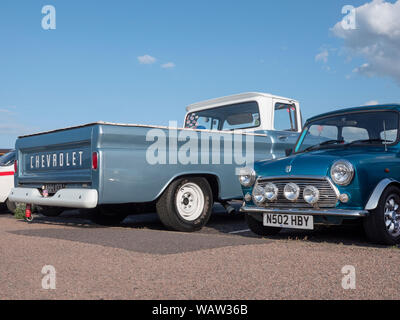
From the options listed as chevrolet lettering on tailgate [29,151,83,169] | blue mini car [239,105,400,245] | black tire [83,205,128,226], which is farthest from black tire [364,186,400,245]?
black tire [83,205,128,226]

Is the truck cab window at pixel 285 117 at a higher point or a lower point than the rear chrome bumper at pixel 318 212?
higher

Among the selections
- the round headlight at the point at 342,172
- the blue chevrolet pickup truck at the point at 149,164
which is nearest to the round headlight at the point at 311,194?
the round headlight at the point at 342,172

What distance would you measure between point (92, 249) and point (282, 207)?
7.29ft

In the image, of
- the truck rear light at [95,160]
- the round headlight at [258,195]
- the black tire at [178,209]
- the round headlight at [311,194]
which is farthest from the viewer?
the black tire at [178,209]

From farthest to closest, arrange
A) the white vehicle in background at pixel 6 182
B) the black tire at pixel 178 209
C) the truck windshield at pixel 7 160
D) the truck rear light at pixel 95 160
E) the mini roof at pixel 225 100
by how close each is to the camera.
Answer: the truck windshield at pixel 7 160
the white vehicle in background at pixel 6 182
the mini roof at pixel 225 100
the black tire at pixel 178 209
the truck rear light at pixel 95 160

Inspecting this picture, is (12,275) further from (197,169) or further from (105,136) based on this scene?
(197,169)

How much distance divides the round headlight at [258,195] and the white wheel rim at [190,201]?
47.9 inches

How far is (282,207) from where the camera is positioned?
222 inches

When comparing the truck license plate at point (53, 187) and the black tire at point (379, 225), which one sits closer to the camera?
the black tire at point (379, 225)

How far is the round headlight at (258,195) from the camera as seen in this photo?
5848mm

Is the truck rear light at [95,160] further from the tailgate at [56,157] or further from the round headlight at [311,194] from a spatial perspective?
the round headlight at [311,194]

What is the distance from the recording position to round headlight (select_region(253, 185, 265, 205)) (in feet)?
19.2

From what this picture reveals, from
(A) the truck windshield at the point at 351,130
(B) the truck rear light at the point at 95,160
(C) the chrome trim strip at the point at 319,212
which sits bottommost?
(C) the chrome trim strip at the point at 319,212

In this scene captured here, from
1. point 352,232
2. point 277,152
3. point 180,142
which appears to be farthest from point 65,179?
point 352,232
